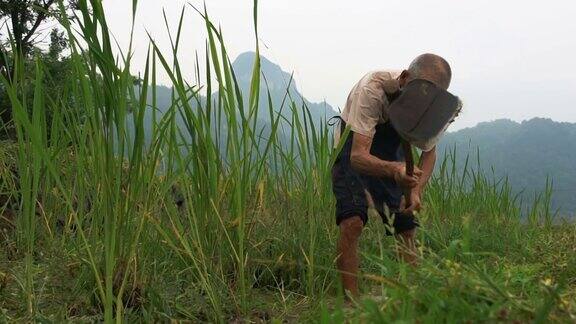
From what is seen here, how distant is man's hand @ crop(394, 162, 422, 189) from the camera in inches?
79.0

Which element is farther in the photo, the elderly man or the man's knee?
the man's knee

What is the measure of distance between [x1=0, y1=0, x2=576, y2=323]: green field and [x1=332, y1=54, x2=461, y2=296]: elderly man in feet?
0.45

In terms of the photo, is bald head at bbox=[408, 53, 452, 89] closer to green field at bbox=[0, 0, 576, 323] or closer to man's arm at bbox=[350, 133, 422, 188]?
man's arm at bbox=[350, 133, 422, 188]

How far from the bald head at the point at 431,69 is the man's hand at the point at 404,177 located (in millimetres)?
343

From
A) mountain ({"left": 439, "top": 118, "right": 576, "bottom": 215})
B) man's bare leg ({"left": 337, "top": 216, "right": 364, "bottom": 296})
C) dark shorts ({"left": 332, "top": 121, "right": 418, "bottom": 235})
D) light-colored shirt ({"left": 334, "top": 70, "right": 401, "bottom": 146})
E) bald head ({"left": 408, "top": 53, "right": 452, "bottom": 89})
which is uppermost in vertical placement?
bald head ({"left": 408, "top": 53, "right": 452, "bottom": 89})

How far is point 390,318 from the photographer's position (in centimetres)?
87

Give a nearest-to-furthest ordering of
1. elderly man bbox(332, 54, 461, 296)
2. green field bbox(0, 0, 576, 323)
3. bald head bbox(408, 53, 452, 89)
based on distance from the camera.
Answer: green field bbox(0, 0, 576, 323)
elderly man bbox(332, 54, 461, 296)
bald head bbox(408, 53, 452, 89)

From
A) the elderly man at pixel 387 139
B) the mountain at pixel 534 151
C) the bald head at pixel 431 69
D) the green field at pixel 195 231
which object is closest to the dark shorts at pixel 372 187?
the elderly man at pixel 387 139

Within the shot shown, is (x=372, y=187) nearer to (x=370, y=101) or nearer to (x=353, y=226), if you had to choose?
(x=353, y=226)

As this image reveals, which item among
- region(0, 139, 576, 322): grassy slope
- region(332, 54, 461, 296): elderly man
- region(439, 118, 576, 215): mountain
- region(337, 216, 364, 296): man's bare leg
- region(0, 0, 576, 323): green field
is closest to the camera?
region(0, 139, 576, 322): grassy slope

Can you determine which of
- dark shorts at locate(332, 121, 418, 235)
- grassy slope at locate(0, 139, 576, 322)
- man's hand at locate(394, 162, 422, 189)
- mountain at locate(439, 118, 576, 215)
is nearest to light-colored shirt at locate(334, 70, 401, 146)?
dark shorts at locate(332, 121, 418, 235)

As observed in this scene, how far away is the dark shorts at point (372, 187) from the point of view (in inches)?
93.6

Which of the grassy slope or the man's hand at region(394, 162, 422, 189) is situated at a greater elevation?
the man's hand at region(394, 162, 422, 189)

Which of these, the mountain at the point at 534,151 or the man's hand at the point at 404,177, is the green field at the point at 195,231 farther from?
the mountain at the point at 534,151
